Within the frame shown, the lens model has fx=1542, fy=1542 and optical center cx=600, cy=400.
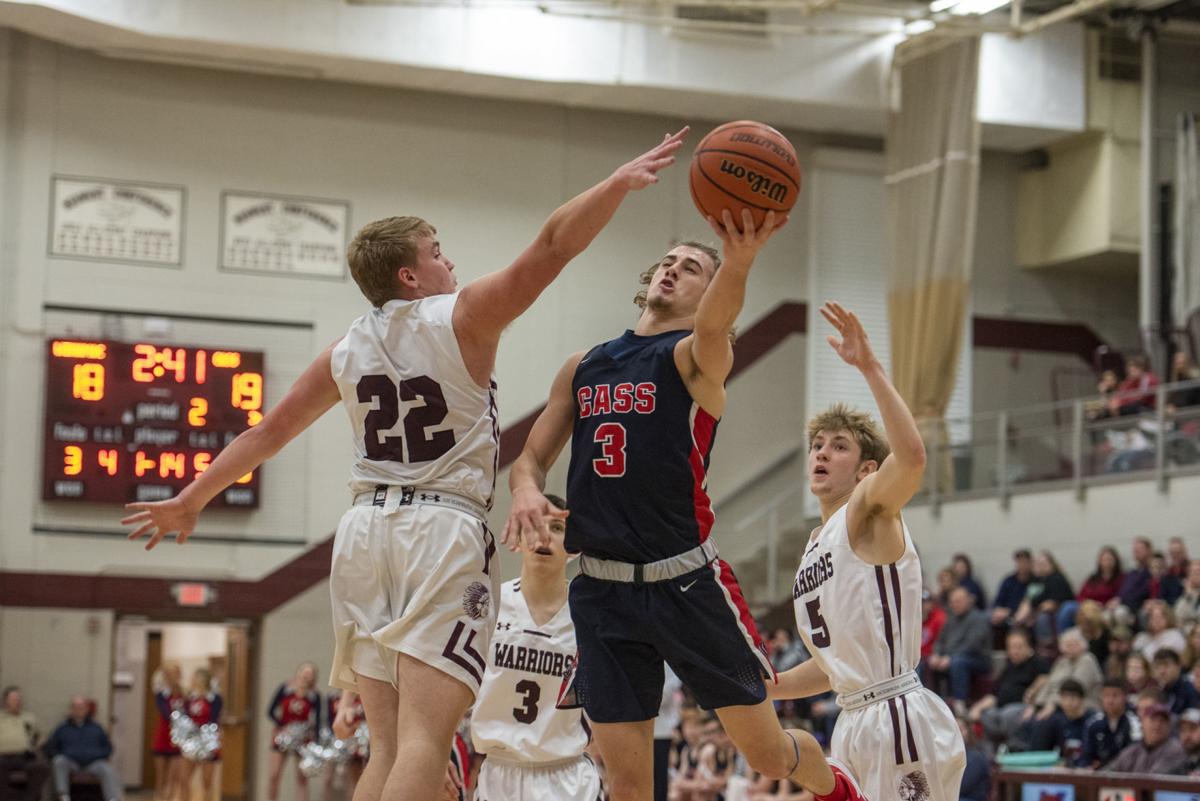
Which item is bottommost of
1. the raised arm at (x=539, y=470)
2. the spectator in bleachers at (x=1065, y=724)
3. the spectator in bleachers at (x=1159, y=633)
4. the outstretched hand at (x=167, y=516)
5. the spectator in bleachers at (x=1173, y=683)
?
the spectator in bleachers at (x=1065, y=724)

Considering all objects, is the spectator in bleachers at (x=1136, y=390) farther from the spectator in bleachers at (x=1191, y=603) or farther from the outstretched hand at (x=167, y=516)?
the outstretched hand at (x=167, y=516)

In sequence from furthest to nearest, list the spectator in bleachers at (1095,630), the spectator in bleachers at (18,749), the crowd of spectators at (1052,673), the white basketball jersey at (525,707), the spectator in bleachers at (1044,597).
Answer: the spectator in bleachers at (18,749)
the spectator in bleachers at (1044,597)
the spectator in bleachers at (1095,630)
the crowd of spectators at (1052,673)
the white basketball jersey at (525,707)

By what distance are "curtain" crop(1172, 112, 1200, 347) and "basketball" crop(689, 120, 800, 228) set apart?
1521 centimetres

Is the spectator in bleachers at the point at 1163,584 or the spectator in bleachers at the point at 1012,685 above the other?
the spectator in bleachers at the point at 1163,584

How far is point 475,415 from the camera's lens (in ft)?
15.8

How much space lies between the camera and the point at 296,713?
17.0 meters

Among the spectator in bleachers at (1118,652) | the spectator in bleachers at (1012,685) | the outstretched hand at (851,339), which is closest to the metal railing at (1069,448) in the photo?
the spectator in bleachers at (1118,652)

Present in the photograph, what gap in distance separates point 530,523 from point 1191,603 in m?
10.5

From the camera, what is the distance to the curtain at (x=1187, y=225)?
18.9 metres

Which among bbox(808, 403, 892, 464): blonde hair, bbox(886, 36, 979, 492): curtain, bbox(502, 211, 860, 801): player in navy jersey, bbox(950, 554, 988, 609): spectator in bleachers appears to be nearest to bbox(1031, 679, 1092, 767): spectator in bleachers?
bbox(950, 554, 988, 609): spectator in bleachers

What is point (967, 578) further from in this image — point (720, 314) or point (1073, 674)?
point (720, 314)

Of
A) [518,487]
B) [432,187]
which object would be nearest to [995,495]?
[432,187]

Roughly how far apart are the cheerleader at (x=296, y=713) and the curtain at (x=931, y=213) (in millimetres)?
7967

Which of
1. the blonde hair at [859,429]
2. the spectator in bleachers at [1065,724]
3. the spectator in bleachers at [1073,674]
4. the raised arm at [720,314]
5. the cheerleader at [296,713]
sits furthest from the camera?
the cheerleader at [296,713]
